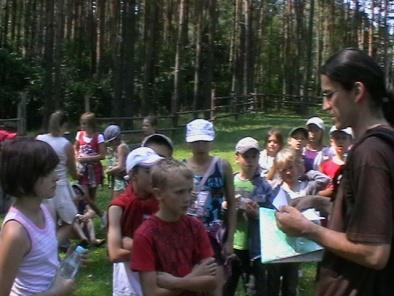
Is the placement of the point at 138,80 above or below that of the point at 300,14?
below

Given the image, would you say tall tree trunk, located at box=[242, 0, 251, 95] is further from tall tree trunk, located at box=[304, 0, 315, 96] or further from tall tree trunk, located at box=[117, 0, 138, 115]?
tall tree trunk, located at box=[117, 0, 138, 115]

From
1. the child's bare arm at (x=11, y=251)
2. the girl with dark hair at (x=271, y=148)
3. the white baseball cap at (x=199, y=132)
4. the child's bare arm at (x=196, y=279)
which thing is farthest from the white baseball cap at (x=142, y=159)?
the girl with dark hair at (x=271, y=148)

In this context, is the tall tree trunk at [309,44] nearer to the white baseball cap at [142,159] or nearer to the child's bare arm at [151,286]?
the white baseball cap at [142,159]

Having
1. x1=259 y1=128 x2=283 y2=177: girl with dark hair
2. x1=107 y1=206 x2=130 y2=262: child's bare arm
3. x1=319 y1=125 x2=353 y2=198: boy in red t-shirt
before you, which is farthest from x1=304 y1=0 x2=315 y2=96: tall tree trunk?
x1=107 y1=206 x2=130 y2=262: child's bare arm

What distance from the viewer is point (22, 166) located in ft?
8.97

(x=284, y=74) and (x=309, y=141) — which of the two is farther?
(x=284, y=74)

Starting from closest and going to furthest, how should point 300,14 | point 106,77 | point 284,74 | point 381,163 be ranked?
point 381,163, point 106,77, point 300,14, point 284,74

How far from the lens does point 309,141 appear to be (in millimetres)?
7441

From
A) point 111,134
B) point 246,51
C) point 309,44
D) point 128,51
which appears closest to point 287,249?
point 111,134

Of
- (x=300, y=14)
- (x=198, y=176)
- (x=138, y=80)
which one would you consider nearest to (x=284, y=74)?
(x=300, y=14)

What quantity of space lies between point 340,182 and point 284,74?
49030 mm

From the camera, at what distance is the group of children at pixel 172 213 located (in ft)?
9.01

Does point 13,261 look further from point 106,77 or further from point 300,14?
point 300,14

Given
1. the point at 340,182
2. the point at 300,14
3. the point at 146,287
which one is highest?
the point at 300,14
